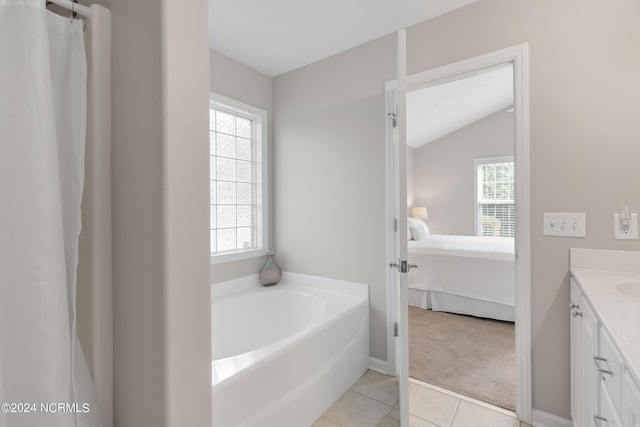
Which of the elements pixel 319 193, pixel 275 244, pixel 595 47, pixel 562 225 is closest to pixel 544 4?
pixel 595 47

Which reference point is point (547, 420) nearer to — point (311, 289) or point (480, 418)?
point (480, 418)

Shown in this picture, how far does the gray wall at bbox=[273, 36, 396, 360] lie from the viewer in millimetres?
2189

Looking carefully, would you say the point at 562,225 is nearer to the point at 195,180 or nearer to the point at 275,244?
the point at 195,180

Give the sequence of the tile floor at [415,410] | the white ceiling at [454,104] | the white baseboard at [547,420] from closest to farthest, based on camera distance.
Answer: the white baseboard at [547,420], the tile floor at [415,410], the white ceiling at [454,104]

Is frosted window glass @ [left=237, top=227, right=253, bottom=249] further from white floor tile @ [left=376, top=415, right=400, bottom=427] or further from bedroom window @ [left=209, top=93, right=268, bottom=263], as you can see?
white floor tile @ [left=376, top=415, right=400, bottom=427]

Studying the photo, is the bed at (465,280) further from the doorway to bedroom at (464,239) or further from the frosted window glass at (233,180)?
the frosted window glass at (233,180)

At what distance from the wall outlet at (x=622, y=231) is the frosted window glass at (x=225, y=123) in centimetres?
255

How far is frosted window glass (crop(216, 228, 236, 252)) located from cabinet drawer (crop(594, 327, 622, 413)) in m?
2.28

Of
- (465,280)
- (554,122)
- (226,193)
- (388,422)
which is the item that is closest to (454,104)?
(465,280)

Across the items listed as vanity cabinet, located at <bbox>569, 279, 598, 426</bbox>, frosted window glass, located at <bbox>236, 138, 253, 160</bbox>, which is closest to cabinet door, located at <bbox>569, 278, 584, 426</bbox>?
vanity cabinet, located at <bbox>569, 279, 598, 426</bbox>

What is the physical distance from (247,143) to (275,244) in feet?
3.15

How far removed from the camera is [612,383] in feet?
2.72

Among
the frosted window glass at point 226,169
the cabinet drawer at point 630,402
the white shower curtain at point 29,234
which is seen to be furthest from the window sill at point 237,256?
the cabinet drawer at point 630,402

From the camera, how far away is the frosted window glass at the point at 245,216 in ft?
8.50
